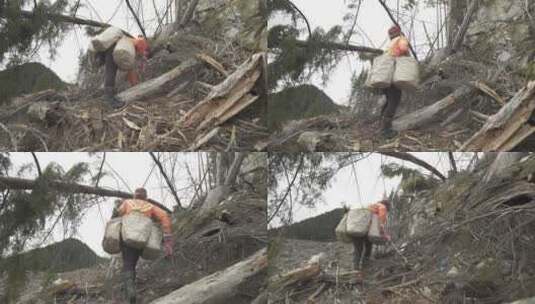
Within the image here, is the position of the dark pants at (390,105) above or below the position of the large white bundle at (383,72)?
below

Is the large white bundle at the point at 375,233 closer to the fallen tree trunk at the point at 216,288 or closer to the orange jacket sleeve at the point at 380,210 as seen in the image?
the orange jacket sleeve at the point at 380,210

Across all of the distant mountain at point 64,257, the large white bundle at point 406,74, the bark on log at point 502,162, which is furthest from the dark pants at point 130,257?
the bark on log at point 502,162

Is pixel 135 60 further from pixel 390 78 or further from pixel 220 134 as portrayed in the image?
pixel 390 78

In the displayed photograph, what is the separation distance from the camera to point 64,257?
5332mm

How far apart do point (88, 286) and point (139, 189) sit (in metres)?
0.60

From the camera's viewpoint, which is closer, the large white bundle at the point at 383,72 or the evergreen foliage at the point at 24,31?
the large white bundle at the point at 383,72

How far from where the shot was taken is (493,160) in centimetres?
530

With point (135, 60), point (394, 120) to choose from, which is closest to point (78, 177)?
point (135, 60)

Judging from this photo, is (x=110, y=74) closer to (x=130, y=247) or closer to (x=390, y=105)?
(x=130, y=247)

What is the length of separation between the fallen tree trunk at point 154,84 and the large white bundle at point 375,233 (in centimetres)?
129

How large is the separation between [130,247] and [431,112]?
1.78 metres

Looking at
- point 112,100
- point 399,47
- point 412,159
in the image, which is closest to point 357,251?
point 412,159

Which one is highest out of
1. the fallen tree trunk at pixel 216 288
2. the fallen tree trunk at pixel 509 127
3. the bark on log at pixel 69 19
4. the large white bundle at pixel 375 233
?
the bark on log at pixel 69 19

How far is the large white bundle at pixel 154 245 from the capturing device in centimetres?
526
